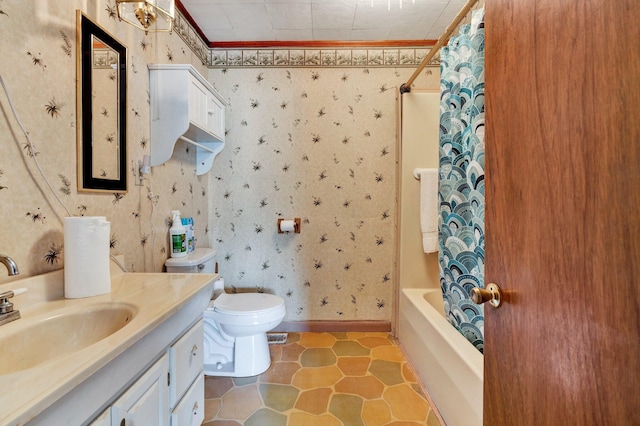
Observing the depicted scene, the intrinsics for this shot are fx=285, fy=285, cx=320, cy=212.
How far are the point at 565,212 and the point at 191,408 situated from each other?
1.29 m

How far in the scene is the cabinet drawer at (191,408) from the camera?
96 cm

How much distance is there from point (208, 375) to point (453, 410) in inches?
55.7

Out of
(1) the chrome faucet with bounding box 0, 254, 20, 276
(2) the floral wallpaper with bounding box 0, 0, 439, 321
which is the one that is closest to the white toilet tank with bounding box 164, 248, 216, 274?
(2) the floral wallpaper with bounding box 0, 0, 439, 321

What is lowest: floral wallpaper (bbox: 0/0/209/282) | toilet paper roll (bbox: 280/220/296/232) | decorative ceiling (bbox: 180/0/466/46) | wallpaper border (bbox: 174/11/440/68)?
toilet paper roll (bbox: 280/220/296/232)

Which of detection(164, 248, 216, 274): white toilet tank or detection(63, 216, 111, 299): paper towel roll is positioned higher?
detection(63, 216, 111, 299): paper towel roll

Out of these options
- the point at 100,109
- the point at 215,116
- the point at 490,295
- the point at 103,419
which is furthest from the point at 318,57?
the point at 103,419

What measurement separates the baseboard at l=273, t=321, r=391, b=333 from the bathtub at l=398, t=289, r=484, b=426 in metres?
0.28

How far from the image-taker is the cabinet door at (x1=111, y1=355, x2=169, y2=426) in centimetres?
68

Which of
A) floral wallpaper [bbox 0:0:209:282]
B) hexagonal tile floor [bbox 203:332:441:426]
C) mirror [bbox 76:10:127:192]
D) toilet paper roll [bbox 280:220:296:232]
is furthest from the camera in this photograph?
toilet paper roll [bbox 280:220:296:232]

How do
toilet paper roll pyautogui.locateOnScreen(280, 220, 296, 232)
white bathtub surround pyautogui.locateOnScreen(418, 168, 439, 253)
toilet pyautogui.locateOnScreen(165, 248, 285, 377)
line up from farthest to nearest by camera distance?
1. toilet paper roll pyautogui.locateOnScreen(280, 220, 296, 232)
2. white bathtub surround pyautogui.locateOnScreen(418, 168, 439, 253)
3. toilet pyautogui.locateOnScreen(165, 248, 285, 377)

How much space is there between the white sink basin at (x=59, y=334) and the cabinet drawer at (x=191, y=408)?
14.4 inches

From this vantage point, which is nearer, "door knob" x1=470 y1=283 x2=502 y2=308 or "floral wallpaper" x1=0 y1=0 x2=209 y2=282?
"door knob" x1=470 y1=283 x2=502 y2=308

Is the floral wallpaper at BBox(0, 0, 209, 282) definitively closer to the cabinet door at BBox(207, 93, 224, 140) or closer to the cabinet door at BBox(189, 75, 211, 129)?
the cabinet door at BBox(189, 75, 211, 129)

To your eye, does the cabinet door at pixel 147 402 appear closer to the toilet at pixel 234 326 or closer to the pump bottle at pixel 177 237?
the toilet at pixel 234 326
